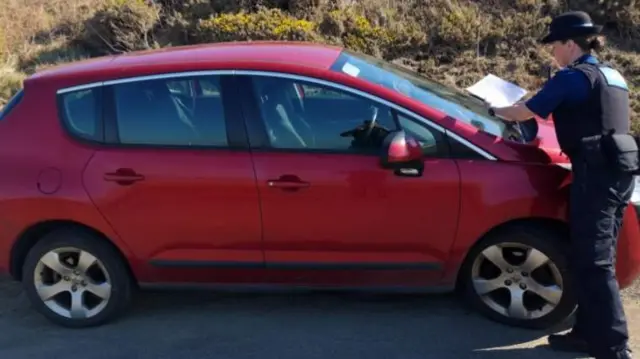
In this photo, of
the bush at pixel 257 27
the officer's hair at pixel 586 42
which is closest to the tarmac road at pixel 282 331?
the officer's hair at pixel 586 42

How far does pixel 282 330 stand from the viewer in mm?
4891

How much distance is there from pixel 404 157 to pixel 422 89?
2.47 ft

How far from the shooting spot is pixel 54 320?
502cm

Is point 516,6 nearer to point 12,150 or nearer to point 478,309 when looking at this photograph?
point 478,309

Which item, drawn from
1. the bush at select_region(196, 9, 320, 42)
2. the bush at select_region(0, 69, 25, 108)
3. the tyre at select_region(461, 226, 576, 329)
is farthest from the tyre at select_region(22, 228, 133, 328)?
the bush at select_region(196, 9, 320, 42)

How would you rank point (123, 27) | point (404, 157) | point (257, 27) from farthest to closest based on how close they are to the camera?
point (123, 27) → point (257, 27) → point (404, 157)

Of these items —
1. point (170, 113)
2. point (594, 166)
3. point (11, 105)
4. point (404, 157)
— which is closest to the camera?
point (594, 166)

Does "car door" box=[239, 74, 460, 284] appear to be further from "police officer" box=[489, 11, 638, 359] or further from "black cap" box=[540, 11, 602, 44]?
"black cap" box=[540, 11, 602, 44]

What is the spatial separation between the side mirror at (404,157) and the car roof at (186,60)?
0.64 meters

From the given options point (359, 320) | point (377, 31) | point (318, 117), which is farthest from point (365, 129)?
point (377, 31)

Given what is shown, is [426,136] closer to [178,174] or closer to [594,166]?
[594,166]

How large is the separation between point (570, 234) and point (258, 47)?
87.3 inches

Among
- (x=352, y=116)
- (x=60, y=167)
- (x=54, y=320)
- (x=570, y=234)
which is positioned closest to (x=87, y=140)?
(x=60, y=167)

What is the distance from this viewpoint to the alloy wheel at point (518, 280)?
4590 mm
